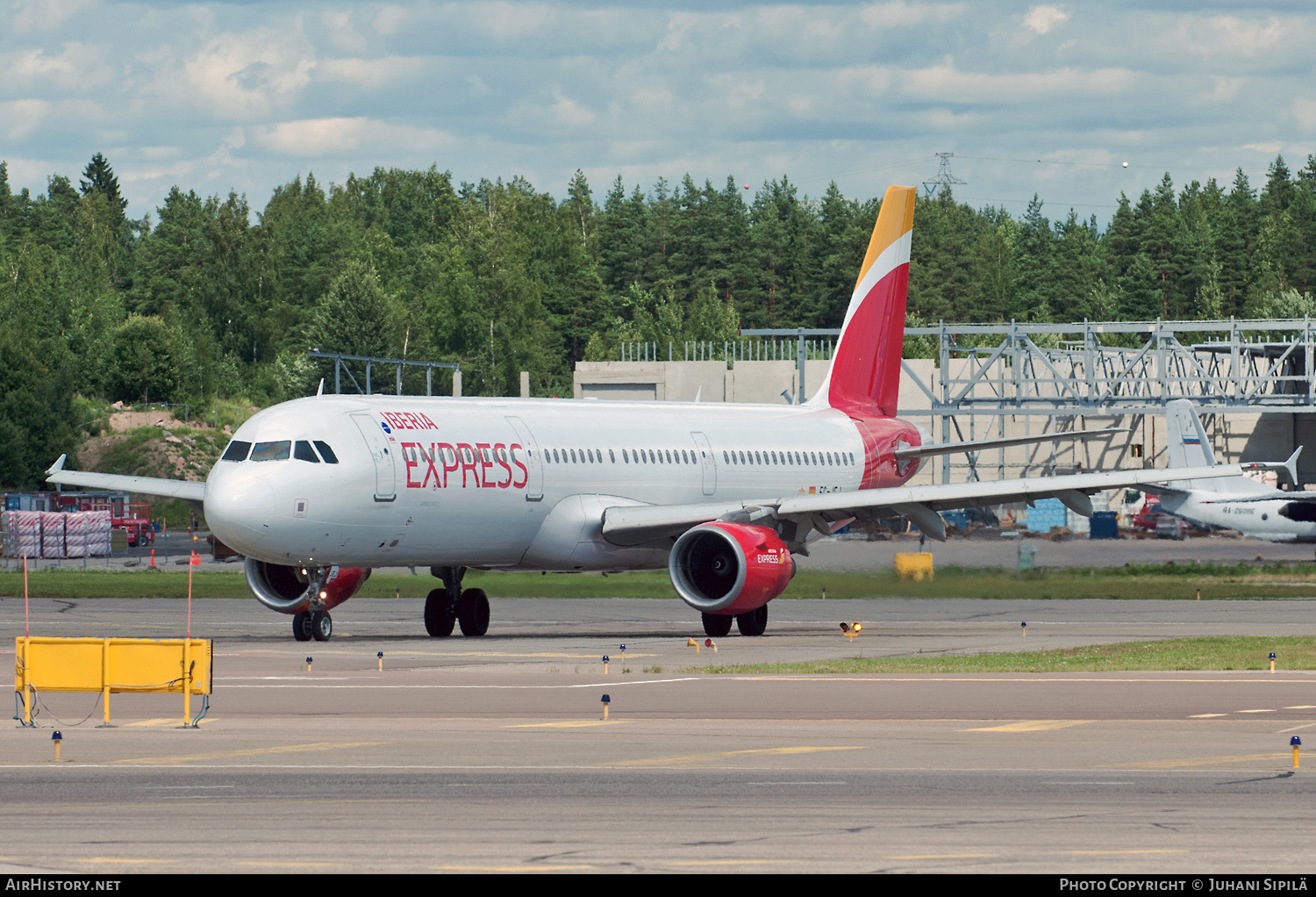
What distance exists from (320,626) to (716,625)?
778 centimetres

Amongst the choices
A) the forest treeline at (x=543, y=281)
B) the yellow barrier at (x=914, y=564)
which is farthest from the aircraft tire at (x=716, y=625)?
the forest treeline at (x=543, y=281)

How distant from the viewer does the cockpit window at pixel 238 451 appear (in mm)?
30953

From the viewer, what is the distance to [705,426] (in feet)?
131

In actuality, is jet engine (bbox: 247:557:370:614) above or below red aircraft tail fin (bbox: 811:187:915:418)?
below

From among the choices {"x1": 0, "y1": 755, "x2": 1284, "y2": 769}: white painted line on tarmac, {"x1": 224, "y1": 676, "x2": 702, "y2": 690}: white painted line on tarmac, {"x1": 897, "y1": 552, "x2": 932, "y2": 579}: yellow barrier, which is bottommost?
{"x1": 897, "y1": 552, "x2": 932, "y2": 579}: yellow barrier

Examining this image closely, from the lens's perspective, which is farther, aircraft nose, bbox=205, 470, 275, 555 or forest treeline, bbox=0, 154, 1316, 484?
forest treeline, bbox=0, 154, 1316, 484

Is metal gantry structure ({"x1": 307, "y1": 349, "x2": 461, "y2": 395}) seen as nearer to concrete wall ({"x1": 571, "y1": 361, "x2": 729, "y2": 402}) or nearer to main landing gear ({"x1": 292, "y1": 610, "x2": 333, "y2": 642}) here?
concrete wall ({"x1": 571, "y1": 361, "x2": 729, "y2": 402})

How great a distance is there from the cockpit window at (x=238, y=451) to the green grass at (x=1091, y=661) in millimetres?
9161

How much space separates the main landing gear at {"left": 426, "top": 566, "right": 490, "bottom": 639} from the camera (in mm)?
35656

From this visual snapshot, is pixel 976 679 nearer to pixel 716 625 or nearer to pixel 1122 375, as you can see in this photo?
pixel 716 625

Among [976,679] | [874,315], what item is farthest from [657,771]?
[874,315]

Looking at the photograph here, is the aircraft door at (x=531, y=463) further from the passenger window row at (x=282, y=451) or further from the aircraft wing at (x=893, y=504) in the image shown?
the passenger window row at (x=282, y=451)

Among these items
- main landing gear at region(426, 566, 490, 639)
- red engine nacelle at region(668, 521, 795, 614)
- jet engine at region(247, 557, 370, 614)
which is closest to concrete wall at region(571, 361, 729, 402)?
main landing gear at region(426, 566, 490, 639)
